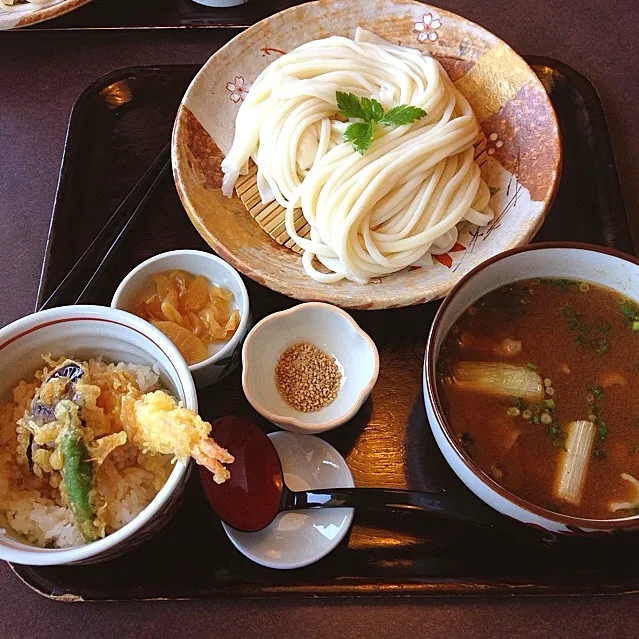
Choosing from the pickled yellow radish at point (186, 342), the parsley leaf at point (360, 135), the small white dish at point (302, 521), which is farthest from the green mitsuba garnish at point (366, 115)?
the small white dish at point (302, 521)

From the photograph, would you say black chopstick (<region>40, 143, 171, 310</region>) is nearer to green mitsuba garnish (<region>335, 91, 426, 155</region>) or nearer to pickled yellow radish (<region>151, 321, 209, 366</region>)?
pickled yellow radish (<region>151, 321, 209, 366</region>)

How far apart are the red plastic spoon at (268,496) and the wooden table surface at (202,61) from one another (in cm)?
21

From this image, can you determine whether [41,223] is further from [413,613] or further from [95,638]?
[413,613]

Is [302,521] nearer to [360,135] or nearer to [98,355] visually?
[98,355]

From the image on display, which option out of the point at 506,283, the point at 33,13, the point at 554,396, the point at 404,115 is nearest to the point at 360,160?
the point at 404,115

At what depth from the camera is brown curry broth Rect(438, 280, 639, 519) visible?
136cm

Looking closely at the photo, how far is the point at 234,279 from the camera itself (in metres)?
1.73

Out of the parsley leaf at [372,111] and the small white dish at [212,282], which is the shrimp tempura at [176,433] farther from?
the parsley leaf at [372,111]

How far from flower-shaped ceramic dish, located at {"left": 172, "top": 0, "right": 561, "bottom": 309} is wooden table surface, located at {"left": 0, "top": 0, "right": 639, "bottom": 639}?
45cm

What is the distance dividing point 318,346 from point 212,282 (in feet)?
1.17

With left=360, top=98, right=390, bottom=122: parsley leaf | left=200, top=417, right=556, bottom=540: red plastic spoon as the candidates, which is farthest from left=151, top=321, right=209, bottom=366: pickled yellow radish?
left=360, top=98, right=390, bottom=122: parsley leaf

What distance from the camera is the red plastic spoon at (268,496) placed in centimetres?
136

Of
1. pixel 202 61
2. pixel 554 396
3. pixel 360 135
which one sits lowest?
pixel 554 396

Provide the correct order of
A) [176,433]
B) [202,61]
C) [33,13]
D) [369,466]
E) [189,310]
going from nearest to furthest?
1. [176,433]
2. [369,466]
3. [189,310]
4. [33,13]
5. [202,61]
